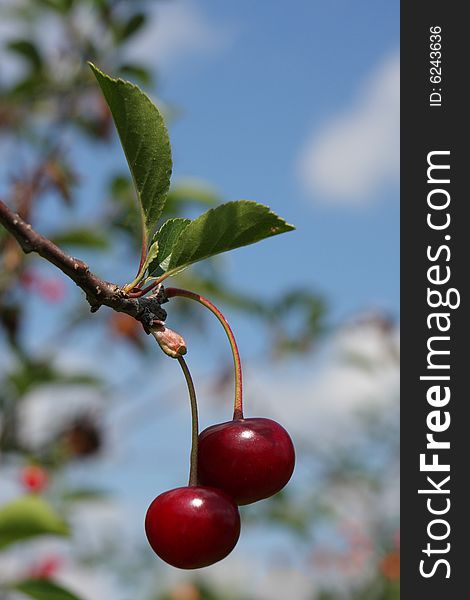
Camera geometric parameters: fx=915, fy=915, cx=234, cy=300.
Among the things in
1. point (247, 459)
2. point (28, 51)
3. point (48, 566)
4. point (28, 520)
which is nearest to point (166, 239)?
point (247, 459)

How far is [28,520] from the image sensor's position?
199cm

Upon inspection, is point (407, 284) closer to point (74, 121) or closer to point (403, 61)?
point (403, 61)

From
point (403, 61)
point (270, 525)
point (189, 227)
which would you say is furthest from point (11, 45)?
point (270, 525)

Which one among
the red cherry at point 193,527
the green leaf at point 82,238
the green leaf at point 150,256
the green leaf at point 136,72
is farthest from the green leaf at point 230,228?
the green leaf at point 136,72

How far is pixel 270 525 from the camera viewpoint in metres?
4.62

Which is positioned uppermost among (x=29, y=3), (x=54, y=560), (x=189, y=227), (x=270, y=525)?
(x=29, y=3)

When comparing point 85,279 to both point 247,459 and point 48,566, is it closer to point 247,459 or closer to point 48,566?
point 247,459

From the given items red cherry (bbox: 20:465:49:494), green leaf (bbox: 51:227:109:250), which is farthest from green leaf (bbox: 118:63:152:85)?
red cherry (bbox: 20:465:49:494)

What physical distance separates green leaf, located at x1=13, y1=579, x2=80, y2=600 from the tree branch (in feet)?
2.79

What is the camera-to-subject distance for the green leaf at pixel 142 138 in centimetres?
97

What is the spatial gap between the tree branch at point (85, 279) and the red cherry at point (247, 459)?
0.16 metres

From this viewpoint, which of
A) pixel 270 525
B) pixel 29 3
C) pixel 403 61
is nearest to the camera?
pixel 29 3

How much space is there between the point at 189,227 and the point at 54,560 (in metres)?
3.11

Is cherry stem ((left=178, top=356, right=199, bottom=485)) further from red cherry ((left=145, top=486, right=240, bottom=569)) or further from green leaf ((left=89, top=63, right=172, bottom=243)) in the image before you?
green leaf ((left=89, top=63, right=172, bottom=243))
